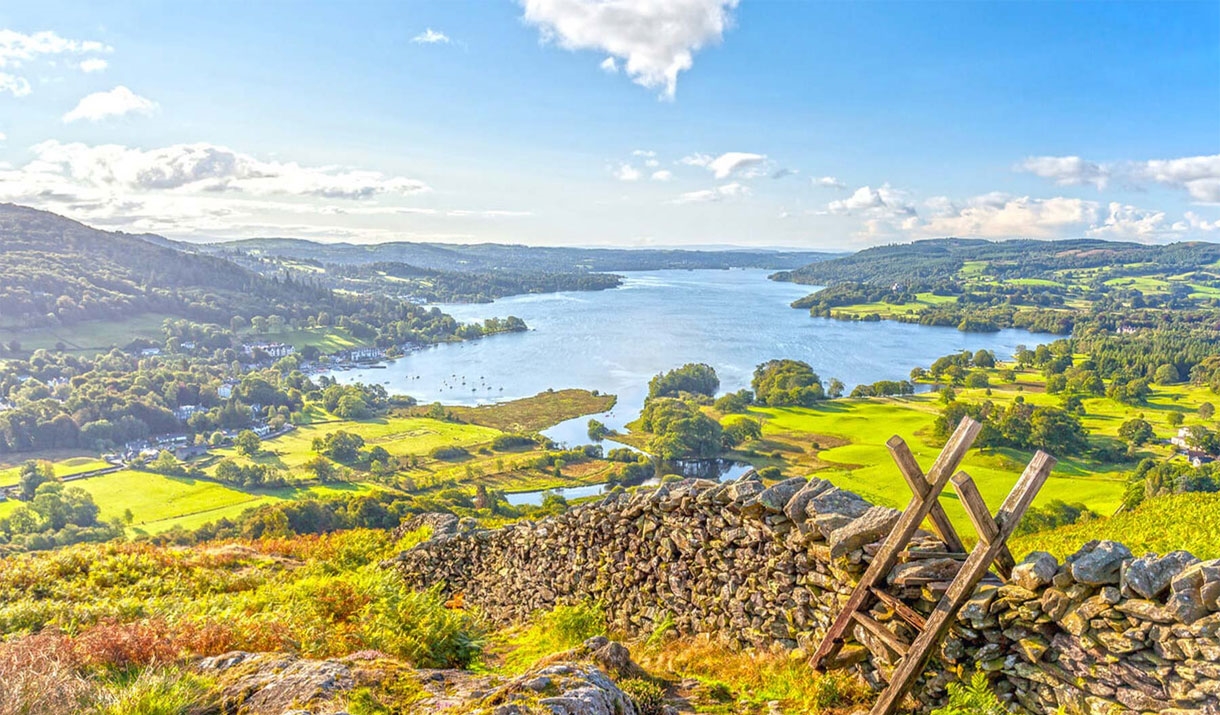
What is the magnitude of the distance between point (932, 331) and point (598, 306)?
96531 millimetres

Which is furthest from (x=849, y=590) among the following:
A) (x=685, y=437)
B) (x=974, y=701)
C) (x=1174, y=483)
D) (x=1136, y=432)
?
(x=1136, y=432)

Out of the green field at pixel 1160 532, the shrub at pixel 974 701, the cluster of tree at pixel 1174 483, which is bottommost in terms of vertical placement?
the cluster of tree at pixel 1174 483

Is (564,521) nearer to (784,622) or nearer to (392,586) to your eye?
(392,586)

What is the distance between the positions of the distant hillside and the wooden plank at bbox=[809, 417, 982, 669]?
16156 centimetres

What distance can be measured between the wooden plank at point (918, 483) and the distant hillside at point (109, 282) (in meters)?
162

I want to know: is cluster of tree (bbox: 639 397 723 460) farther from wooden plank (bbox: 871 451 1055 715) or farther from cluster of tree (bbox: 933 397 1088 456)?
wooden plank (bbox: 871 451 1055 715)

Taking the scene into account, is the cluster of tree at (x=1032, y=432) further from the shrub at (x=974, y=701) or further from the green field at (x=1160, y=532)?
the shrub at (x=974, y=701)

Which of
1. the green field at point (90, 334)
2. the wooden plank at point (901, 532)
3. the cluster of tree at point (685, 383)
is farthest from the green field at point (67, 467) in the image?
the wooden plank at point (901, 532)

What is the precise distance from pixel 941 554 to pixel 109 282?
19414 cm

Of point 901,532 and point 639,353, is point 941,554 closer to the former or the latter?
point 901,532

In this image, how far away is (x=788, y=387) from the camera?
78.2 meters

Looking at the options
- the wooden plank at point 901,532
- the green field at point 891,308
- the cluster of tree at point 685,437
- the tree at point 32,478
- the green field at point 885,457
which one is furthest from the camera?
the green field at point 891,308

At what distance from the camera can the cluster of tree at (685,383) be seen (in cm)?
8444

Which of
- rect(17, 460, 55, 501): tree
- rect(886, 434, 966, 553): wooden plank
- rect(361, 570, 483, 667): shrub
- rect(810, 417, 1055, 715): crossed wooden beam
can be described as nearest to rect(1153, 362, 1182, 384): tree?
rect(886, 434, 966, 553): wooden plank
